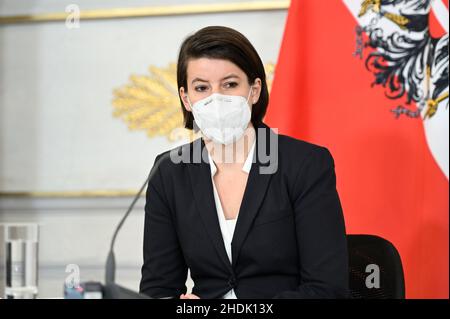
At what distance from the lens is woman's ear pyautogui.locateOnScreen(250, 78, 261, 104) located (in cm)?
149

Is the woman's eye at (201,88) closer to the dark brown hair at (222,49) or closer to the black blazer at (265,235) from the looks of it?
the dark brown hair at (222,49)

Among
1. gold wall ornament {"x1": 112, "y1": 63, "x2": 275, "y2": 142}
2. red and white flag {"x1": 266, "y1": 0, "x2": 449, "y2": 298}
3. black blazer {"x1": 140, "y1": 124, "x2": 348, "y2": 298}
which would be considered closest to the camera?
black blazer {"x1": 140, "y1": 124, "x2": 348, "y2": 298}

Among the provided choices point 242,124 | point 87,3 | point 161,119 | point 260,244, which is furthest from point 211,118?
point 87,3

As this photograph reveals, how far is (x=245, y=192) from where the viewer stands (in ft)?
4.71

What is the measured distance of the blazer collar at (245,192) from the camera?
141cm

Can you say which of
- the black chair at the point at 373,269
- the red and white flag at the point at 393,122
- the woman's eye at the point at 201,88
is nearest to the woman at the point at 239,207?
the woman's eye at the point at 201,88

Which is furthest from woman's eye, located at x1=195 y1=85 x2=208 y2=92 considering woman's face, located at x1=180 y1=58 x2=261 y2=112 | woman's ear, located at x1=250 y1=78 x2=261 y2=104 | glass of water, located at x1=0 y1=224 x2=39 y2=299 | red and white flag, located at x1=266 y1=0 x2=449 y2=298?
red and white flag, located at x1=266 y1=0 x2=449 y2=298

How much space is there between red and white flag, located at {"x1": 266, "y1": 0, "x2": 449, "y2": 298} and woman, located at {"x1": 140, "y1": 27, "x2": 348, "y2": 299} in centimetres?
71

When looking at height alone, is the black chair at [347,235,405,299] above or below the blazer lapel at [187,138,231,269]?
below

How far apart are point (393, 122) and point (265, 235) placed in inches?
35.5

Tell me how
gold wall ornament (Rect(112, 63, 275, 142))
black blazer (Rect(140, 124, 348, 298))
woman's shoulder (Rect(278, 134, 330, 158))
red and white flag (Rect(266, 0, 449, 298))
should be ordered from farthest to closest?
1. gold wall ornament (Rect(112, 63, 275, 142))
2. red and white flag (Rect(266, 0, 449, 298))
3. woman's shoulder (Rect(278, 134, 330, 158))
4. black blazer (Rect(140, 124, 348, 298))

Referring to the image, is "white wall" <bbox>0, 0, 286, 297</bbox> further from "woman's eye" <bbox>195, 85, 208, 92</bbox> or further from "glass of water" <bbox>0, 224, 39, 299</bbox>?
"glass of water" <bbox>0, 224, 39, 299</bbox>
